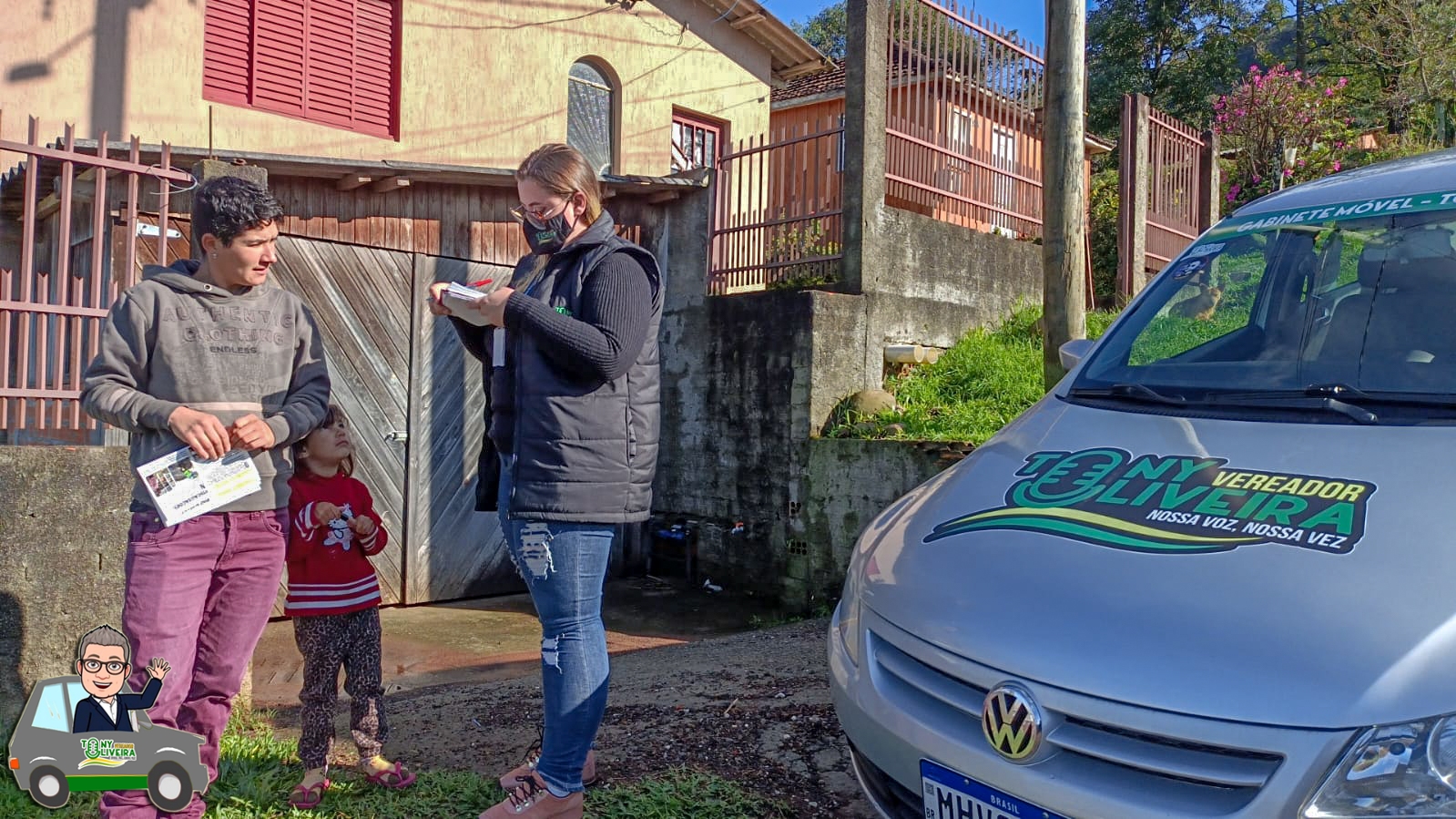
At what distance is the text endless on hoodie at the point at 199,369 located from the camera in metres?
2.86

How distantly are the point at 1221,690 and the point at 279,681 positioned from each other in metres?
5.18

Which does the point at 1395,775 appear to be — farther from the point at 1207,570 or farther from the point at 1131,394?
the point at 1131,394

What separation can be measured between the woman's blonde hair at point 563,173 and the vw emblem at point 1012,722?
1.76 meters

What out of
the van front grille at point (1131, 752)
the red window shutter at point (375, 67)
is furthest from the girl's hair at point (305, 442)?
the red window shutter at point (375, 67)

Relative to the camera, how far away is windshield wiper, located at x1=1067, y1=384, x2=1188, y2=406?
Result: 8.60 ft

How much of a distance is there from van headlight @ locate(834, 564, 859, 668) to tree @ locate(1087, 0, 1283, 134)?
22168mm

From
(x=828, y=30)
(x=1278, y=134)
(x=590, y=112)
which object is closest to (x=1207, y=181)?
(x=1278, y=134)

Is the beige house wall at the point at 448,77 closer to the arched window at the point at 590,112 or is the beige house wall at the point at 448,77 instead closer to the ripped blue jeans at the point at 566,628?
the arched window at the point at 590,112

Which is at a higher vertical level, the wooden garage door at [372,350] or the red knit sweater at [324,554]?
the wooden garage door at [372,350]

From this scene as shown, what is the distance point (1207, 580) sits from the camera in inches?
73.8

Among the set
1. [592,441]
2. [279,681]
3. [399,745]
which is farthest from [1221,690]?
[279,681]

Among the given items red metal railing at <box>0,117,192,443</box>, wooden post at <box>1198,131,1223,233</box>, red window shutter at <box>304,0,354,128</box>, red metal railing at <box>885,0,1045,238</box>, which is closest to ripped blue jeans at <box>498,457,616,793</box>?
red metal railing at <box>0,117,192,443</box>

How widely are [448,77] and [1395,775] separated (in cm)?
1076

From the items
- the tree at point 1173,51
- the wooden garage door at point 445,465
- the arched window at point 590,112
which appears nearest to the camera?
the wooden garage door at point 445,465
